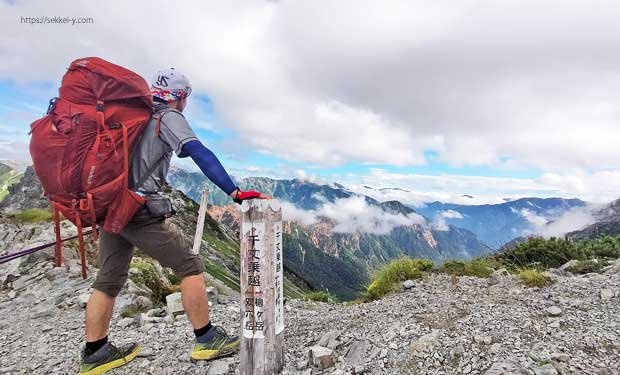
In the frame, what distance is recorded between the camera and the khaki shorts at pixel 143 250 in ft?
13.4

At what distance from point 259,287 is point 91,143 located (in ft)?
7.74

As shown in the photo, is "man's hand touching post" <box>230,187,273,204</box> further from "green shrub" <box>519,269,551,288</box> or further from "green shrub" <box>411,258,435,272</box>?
"green shrub" <box>411,258,435,272</box>

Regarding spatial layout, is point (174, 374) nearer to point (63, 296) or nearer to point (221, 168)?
point (221, 168)

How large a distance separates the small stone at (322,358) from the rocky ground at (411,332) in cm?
1

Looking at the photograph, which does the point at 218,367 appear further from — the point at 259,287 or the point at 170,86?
the point at 170,86

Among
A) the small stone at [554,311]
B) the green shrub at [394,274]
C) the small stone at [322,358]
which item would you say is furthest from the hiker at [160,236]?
the green shrub at [394,274]

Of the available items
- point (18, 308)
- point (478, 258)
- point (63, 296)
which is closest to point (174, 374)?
point (63, 296)

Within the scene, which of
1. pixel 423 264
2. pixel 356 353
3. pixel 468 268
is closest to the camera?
pixel 356 353

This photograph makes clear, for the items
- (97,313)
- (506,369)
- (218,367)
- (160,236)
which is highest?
(160,236)

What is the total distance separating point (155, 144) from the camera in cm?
398

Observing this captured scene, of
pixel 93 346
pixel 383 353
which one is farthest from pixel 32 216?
pixel 383 353

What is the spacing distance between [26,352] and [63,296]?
2.68m

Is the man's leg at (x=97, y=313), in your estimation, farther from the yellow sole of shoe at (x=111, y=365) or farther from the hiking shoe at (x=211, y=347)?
the hiking shoe at (x=211, y=347)

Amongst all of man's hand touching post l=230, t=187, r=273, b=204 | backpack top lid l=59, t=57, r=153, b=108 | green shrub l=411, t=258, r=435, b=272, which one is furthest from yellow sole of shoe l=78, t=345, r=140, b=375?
green shrub l=411, t=258, r=435, b=272
